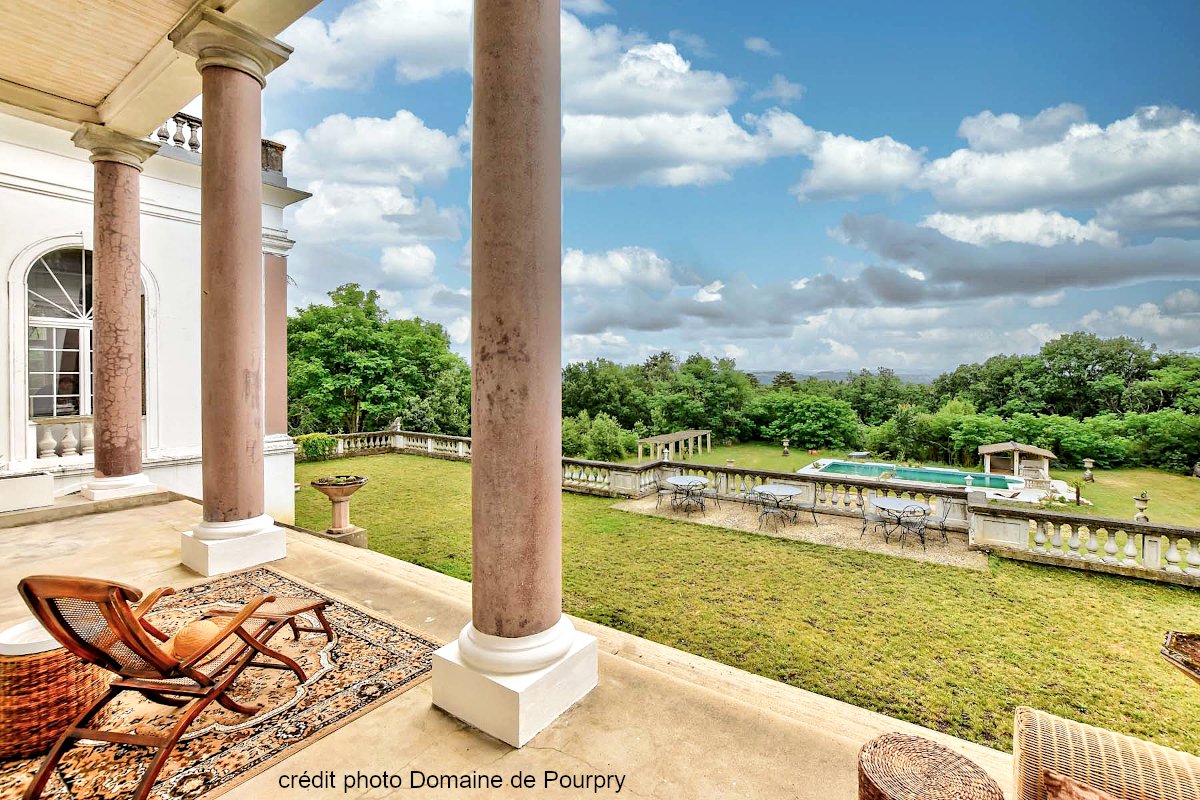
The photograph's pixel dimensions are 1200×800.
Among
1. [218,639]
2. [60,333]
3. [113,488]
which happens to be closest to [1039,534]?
[218,639]

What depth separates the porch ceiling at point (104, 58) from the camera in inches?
170

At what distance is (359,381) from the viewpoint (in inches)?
885

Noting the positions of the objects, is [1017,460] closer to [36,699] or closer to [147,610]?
[147,610]

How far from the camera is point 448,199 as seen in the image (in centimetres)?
4997

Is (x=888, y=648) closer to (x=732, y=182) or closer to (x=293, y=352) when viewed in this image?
(x=293, y=352)

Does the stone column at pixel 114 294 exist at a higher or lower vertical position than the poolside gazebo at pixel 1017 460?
higher

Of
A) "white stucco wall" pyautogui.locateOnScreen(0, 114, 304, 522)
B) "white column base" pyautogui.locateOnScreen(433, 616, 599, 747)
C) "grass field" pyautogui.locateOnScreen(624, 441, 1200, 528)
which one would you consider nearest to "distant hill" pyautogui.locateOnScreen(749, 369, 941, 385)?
"grass field" pyautogui.locateOnScreen(624, 441, 1200, 528)

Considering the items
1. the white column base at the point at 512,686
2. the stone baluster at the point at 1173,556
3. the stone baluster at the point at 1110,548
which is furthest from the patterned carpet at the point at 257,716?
the stone baluster at the point at 1173,556

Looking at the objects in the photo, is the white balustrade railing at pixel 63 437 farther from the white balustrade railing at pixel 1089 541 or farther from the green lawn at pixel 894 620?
the white balustrade railing at pixel 1089 541

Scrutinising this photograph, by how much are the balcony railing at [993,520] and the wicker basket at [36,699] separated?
35.7 feet

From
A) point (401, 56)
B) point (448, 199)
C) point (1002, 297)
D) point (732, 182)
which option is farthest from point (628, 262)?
point (401, 56)

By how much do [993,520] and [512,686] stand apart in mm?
9478

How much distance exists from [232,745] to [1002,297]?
191ft

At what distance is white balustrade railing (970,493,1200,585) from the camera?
24.1 ft
